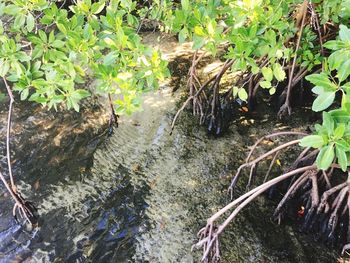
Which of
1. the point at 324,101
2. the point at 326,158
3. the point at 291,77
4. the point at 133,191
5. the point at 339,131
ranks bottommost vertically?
the point at 133,191

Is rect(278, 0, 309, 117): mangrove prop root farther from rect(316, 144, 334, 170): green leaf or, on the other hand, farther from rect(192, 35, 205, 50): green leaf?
rect(316, 144, 334, 170): green leaf

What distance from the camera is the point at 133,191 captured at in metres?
3.85

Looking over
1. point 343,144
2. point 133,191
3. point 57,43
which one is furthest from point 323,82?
point 133,191

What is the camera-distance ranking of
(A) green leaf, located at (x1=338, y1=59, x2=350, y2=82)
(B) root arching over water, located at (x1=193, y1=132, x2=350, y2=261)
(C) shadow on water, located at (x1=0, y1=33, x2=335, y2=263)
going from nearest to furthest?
(A) green leaf, located at (x1=338, y1=59, x2=350, y2=82)
(B) root arching over water, located at (x1=193, y1=132, x2=350, y2=261)
(C) shadow on water, located at (x1=0, y1=33, x2=335, y2=263)

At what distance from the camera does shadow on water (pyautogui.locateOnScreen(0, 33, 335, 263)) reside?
3.27 m

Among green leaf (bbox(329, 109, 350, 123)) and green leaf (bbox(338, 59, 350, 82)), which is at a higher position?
green leaf (bbox(338, 59, 350, 82))

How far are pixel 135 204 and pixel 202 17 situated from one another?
6.46ft

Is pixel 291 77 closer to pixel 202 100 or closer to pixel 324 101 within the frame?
pixel 202 100

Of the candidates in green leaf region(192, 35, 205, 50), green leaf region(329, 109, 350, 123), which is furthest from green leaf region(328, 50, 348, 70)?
green leaf region(192, 35, 205, 50)

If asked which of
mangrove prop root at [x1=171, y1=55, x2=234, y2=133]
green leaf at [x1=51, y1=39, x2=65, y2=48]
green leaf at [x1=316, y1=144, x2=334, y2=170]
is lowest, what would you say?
mangrove prop root at [x1=171, y1=55, x2=234, y2=133]

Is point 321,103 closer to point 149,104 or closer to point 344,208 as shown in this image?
point 344,208

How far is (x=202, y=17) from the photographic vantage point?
2.34m

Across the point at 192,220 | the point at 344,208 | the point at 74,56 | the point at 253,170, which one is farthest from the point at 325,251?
the point at 74,56

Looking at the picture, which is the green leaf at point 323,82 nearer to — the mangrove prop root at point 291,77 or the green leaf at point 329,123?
the green leaf at point 329,123
